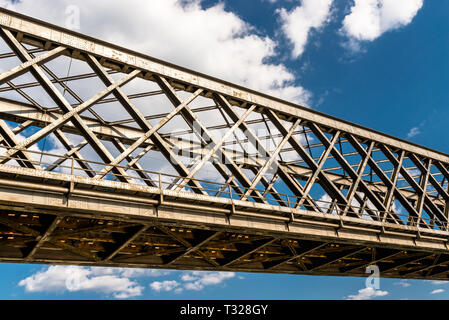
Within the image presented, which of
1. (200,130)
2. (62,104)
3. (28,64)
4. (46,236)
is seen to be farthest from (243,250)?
(28,64)

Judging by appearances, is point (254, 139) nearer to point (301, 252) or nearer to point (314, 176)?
point (314, 176)

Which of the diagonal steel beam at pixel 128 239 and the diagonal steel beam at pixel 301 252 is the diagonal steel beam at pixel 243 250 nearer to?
the diagonal steel beam at pixel 301 252

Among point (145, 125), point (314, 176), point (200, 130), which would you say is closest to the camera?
Answer: point (145, 125)

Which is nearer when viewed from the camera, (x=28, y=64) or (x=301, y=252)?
(x=28, y=64)

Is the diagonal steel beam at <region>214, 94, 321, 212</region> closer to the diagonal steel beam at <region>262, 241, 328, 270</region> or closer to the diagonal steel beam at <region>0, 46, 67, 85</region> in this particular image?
the diagonal steel beam at <region>262, 241, 328, 270</region>

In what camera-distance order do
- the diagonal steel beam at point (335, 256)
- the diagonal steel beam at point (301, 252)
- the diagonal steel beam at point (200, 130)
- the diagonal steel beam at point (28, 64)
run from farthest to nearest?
1. the diagonal steel beam at point (335, 256)
2. the diagonal steel beam at point (301, 252)
3. the diagonal steel beam at point (200, 130)
4. the diagonal steel beam at point (28, 64)

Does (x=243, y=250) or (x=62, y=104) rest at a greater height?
(x=62, y=104)

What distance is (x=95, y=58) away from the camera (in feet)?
47.8

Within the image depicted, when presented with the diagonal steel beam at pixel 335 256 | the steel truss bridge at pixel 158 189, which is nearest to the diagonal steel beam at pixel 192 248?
the steel truss bridge at pixel 158 189

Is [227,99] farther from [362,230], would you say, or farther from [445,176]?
[445,176]

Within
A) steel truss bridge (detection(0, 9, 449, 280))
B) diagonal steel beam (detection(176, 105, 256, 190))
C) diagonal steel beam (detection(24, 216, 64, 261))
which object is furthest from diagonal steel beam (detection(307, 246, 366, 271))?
diagonal steel beam (detection(24, 216, 64, 261))

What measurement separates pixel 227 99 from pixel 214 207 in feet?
19.4

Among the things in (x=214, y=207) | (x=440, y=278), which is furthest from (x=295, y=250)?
(x=440, y=278)

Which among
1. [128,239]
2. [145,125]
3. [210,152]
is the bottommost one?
[128,239]
